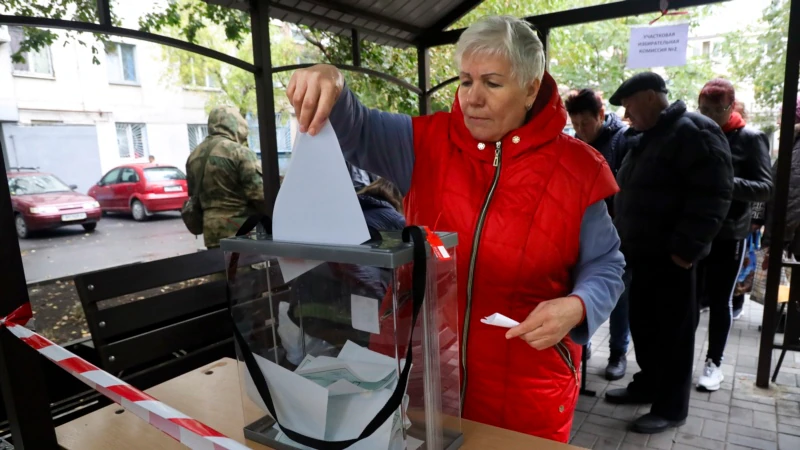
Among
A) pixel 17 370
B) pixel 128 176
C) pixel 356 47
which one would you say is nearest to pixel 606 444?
pixel 17 370

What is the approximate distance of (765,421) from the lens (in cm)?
278

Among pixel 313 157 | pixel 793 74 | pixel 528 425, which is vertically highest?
pixel 793 74

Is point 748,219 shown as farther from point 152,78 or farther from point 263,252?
point 152,78

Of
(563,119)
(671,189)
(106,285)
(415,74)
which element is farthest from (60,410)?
(415,74)

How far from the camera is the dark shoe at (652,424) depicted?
2680mm

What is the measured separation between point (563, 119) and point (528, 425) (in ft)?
2.37

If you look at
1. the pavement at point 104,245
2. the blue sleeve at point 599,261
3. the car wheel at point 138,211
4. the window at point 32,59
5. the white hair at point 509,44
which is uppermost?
the window at point 32,59

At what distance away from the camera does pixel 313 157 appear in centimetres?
79

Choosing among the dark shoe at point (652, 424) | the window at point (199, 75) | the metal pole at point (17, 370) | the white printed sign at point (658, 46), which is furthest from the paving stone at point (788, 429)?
the window at point (199, 75)

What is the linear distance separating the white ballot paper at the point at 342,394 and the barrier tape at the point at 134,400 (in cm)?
11

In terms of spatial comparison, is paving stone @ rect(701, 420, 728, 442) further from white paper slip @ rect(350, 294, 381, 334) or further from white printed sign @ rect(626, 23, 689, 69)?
white paper slip @ rect(350, 294, 381, 334)

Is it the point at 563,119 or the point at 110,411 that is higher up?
the point at 563,119

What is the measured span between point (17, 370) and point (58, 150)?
14.1ft

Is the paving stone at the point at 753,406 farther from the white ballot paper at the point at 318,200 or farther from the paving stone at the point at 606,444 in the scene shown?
the white ballot paper at the point at 318,200
